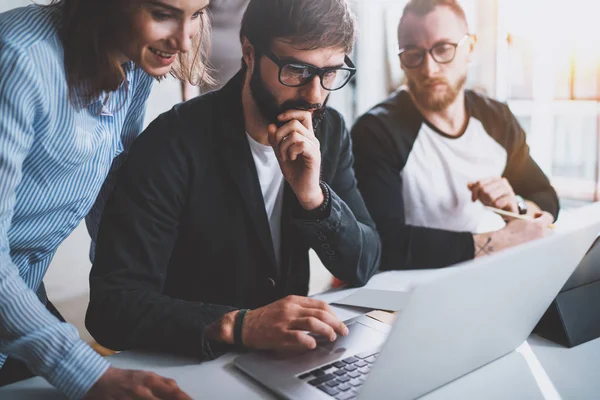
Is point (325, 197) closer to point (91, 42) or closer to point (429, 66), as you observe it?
point (91, 42)

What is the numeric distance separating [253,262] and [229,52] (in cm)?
72

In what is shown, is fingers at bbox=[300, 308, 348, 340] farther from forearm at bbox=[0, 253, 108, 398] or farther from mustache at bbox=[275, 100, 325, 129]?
mustache at bbox=[275, 100, 325, 129]

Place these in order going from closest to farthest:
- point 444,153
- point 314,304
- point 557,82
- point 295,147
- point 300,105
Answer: point 314,304
point 295,147
point 300,105
point 444,153
point 557,82

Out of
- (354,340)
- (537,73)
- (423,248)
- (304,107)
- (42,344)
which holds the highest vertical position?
(304,107)

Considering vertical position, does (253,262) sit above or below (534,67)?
below

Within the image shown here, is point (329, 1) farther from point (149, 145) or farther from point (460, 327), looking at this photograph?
point (460, 327)

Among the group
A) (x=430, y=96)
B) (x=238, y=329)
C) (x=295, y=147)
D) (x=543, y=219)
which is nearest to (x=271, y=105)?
(x=295, y=147)

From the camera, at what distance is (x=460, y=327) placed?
0.74m

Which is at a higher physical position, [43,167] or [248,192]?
[43,167]

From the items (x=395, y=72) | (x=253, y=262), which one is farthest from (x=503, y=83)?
(x=253, y=262)

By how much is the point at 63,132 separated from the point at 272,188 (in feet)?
1.82

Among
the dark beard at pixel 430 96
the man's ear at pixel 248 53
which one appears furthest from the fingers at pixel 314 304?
the dark beard at pixel 430 96

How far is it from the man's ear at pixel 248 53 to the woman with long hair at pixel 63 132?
140 millimetres

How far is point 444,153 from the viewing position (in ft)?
6.51
